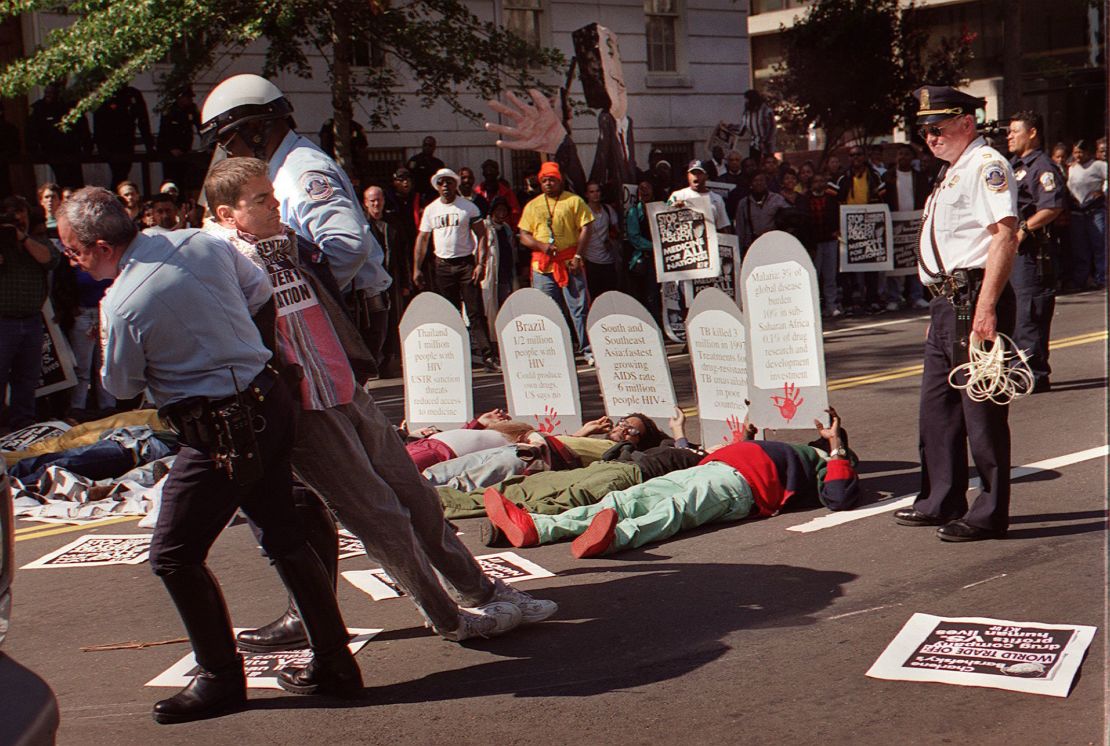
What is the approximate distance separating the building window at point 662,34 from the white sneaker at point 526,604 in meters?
21.9

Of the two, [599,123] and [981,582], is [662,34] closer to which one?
[599,123]

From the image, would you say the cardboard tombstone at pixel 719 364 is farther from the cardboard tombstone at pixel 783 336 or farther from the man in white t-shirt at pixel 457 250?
the man in white t-shirt at pixel 457 250

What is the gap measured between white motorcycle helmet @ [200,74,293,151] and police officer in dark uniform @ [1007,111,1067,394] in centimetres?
724

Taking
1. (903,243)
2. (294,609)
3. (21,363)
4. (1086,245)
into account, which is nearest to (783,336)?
(294,609)

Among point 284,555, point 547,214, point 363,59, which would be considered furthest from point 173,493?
point 363,59

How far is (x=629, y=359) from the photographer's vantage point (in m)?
9.19

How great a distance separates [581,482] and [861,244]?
11.4m

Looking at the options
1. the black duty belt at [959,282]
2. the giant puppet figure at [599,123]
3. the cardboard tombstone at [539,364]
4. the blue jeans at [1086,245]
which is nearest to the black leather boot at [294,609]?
the black duty belt at [959,282]

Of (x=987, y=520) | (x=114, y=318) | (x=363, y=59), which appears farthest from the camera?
(x=363, y=59)

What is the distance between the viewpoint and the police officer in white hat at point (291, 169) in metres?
5.02

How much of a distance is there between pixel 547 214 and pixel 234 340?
32.7ft

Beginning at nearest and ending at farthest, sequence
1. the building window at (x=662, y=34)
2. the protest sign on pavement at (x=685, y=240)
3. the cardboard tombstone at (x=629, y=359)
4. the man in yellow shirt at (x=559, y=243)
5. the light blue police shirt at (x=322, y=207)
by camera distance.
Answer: the light blue police shirt at (x=322, y=207)
the cardboard tombstone at (x=629, y=359)
the man in yellow shirt at (x=559, y=243)
the protest sign on pavement at (x=685, y=240)
the building window at (x=662, y=34)

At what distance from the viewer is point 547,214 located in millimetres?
14367

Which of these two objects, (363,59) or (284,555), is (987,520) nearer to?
(284,555)
